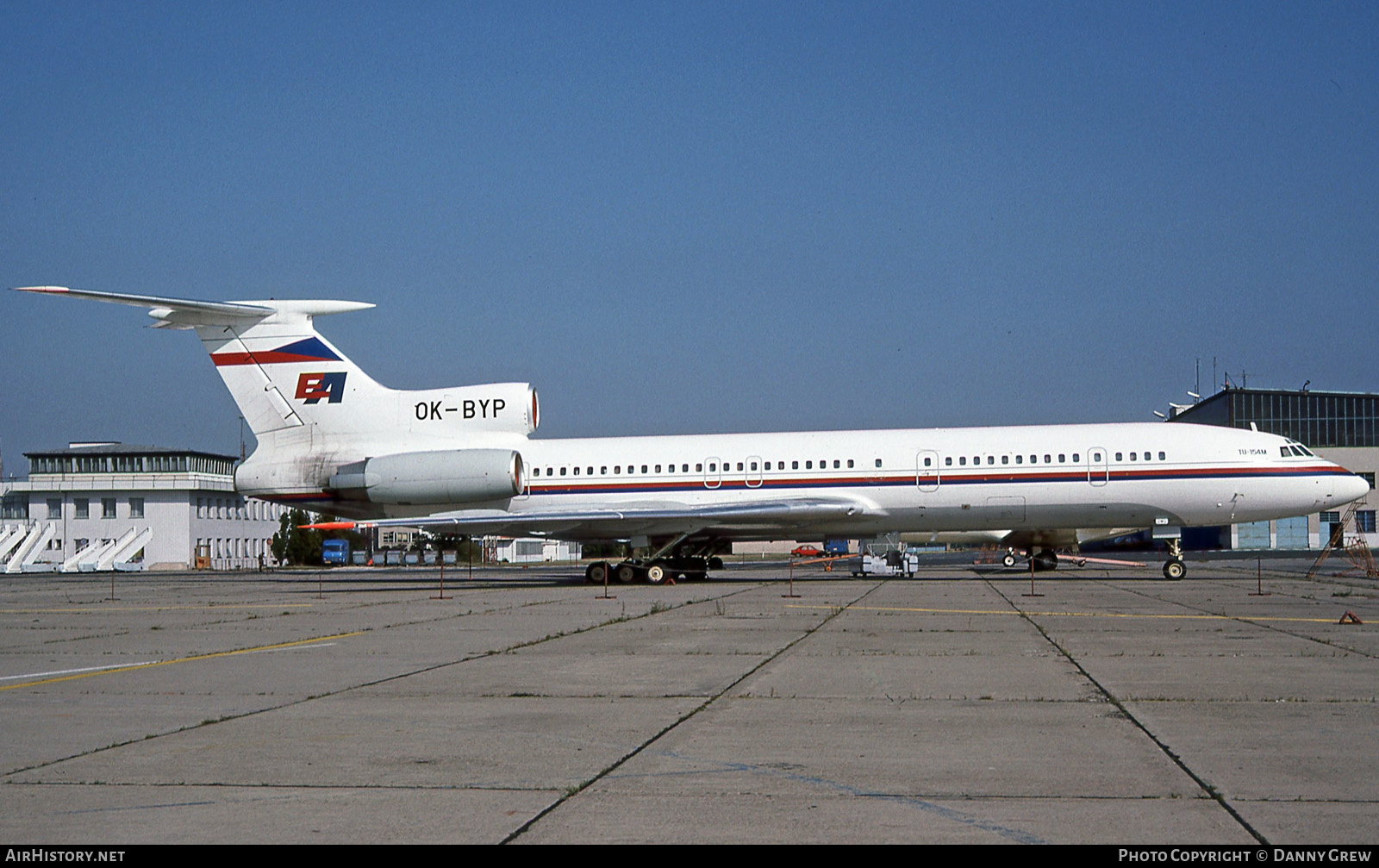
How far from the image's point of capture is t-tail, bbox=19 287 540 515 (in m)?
32.7

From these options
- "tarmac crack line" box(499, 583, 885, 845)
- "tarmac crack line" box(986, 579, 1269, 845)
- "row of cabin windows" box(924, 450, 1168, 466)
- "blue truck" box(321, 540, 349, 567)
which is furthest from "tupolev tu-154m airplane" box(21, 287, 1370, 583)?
"blue truck" box(321, 540, 349, 567)

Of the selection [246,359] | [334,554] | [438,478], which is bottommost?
[334,554]

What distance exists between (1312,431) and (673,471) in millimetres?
54204

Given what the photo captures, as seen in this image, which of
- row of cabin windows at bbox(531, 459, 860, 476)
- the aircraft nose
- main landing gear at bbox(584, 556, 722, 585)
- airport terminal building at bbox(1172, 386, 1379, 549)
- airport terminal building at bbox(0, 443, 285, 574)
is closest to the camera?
the aircraft nose

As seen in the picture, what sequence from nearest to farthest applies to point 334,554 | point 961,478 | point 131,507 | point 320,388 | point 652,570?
point 961,478, point 652,570, point 320,388, point 131,507, point 334,554

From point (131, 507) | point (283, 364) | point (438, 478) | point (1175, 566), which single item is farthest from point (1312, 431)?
point (131, 507)

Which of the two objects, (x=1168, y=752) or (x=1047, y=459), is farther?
(x=1047, y=459)

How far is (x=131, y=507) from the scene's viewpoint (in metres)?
87.5

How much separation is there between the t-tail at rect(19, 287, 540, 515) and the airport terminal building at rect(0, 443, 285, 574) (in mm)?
52376

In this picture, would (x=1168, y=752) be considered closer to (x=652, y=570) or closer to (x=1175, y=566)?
(x=652, y=570)

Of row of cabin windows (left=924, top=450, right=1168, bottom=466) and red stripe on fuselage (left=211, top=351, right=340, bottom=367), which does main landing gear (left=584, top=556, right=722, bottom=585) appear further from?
red stripe on fuselage (left=211, top=351, right=340, bottom=367)
